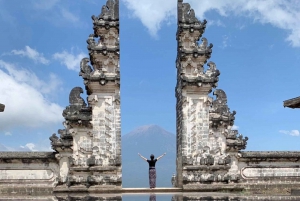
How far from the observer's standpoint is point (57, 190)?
20.3 m

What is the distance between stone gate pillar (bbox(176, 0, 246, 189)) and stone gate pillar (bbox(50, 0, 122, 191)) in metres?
Result: 2.96

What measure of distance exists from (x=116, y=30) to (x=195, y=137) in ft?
20.2

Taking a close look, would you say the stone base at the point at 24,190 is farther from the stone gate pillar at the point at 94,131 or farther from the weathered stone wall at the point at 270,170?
the weathered stone wall at the point at 270,170

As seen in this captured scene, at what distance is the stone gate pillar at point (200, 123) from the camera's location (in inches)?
834

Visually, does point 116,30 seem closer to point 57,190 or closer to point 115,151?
point 115,151

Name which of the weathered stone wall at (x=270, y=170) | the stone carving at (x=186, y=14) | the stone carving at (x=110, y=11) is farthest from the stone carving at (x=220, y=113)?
the stone carving at (x=110, y=11)

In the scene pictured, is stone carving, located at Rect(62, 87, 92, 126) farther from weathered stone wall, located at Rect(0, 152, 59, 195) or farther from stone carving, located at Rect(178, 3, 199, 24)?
stone carving, located at Rect(178, 3, 199, 24)

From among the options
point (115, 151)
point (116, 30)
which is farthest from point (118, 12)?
point (115, 151)

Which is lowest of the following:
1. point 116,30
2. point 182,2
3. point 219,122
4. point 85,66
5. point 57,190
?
point 57,190

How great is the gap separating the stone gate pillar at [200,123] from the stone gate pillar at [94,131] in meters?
2.96

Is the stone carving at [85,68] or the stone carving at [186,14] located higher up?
the stone carving at [186,14]

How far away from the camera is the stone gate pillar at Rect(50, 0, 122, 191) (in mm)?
20562

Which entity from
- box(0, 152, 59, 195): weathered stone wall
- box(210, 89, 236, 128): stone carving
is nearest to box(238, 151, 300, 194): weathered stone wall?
box(210, 89, 236, 128): stone carving

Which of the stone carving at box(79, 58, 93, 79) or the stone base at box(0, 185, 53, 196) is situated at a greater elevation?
the stone carving at box(79, 58, 93, 79)
